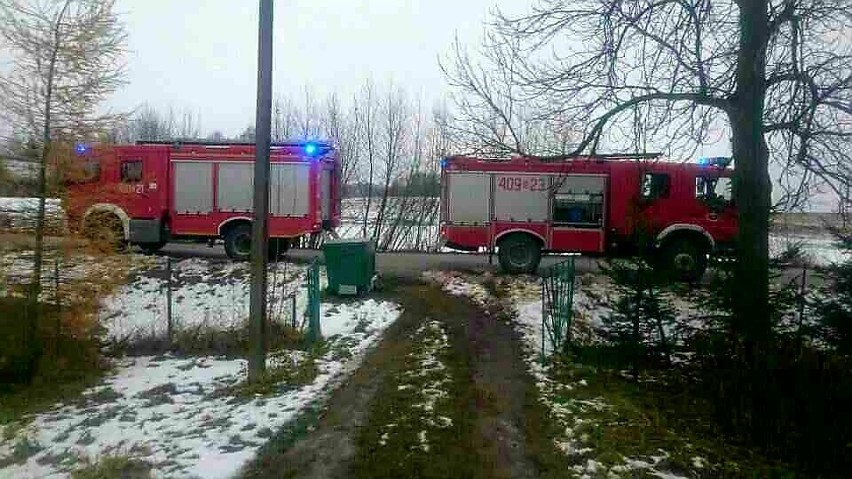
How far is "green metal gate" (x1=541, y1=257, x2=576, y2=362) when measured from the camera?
1087 cm

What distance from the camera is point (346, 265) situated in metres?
15.0

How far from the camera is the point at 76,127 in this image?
10.1 m

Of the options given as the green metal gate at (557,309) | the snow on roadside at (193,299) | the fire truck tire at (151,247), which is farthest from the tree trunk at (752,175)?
the fire truck tire at (151,247)

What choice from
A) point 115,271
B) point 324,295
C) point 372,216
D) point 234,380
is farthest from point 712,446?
point 372,216

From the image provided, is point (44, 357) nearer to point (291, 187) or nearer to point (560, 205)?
point (291, 187)

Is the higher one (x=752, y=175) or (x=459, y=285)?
(x=752, y=175)

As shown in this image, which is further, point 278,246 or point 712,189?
point 278,246

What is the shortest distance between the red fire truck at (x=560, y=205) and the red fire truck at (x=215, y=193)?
3.66 meters

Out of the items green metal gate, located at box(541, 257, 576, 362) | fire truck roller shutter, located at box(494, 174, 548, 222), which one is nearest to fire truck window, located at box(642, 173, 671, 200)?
fire truck roller shutter, located at box(494, 174, 548, 222)

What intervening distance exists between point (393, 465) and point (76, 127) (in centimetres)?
678

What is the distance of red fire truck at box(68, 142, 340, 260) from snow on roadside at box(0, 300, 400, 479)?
906 cm

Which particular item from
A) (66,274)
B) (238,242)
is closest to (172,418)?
(66,274)

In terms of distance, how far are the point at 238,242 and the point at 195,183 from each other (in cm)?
193

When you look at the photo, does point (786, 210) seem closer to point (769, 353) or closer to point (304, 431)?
point (769, 353)
